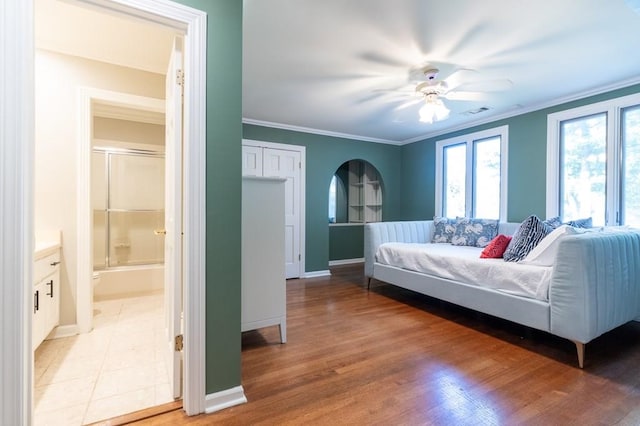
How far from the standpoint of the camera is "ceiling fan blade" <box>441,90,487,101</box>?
3.12 m

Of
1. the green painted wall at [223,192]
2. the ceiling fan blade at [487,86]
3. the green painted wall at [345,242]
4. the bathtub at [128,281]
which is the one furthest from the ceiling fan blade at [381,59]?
the bathtub at [128,281]

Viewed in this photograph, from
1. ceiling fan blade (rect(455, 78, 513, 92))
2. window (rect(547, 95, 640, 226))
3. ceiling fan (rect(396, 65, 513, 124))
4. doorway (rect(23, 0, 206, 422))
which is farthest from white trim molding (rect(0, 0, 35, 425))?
window (rect(547, 95, 640, 226))

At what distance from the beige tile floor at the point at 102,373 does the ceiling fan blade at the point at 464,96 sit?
3.49m

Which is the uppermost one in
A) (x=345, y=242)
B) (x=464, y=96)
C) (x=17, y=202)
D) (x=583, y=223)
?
(x=464, y=96)

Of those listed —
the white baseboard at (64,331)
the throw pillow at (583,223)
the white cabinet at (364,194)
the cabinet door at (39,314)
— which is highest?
the white cabinet at (364,194)

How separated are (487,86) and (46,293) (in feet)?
12.3

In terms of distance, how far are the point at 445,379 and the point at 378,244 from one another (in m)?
2.23

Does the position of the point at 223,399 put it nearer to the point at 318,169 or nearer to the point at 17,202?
the point at 17,202

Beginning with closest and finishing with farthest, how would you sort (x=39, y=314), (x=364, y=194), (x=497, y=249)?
(x=39, y=314)
(x=497, y=249)
(x=364, y=194)

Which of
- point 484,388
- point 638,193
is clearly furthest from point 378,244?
point 638,193

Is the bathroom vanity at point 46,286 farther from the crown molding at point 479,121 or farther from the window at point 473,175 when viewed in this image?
the window at point 473,175

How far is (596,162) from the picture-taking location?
3.17 metres

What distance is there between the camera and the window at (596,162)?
292 centimetres

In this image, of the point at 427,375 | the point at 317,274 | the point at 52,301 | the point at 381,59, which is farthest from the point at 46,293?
the point at 317,274
